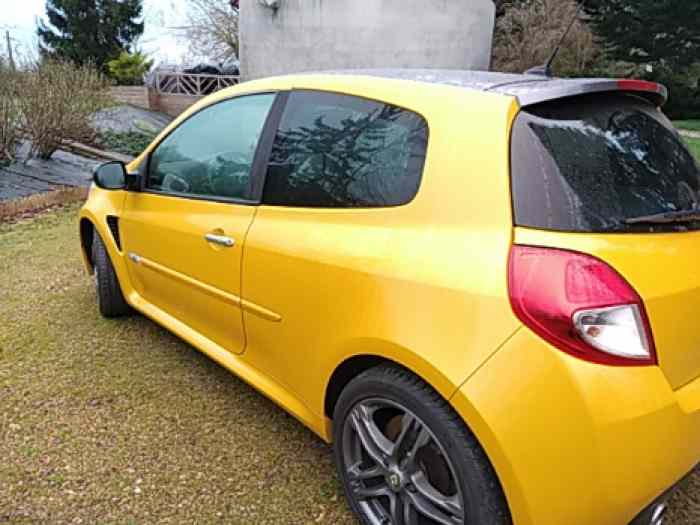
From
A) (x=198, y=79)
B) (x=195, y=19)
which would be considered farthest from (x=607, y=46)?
(x=195, y=19)

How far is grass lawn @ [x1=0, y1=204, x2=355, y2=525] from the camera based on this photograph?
2.28m

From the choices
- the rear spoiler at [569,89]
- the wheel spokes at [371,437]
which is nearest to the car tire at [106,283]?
the wheel spokes at [371,437]

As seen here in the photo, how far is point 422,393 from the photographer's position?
5.72ft

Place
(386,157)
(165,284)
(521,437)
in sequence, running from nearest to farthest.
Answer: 1. (521,437)
2. (386,157)
3. (165,284)

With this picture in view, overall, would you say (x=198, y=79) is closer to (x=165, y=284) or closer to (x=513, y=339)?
(x=165, y=284)

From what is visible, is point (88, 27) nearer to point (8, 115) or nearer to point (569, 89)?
point (8, 115)

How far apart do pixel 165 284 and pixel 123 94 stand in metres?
17.6

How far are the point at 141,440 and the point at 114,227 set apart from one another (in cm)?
143

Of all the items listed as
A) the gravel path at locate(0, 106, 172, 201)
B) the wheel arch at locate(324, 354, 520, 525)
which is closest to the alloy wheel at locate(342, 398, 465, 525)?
the wheel arch at locate(324, 354, 520, 525)

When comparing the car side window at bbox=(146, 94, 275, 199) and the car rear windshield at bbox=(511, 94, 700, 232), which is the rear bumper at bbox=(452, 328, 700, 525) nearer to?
the car rear windshield at bbox=(511, 94, 700, 232)

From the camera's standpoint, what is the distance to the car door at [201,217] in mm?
2537

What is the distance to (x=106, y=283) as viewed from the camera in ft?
12.5

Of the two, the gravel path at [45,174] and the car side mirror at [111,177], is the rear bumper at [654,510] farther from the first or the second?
the gravel path at [45,174]

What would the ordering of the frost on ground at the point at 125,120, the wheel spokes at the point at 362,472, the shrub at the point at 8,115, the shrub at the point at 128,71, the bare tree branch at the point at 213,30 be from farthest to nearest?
the bare tree branch at the point at 213,30 < the shrub at the point at 128,71 < the frost on ground at the point at 125,120 < the shrub at the point at 8,115 < the wheel spokes at the point at 362,472
